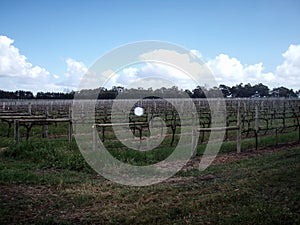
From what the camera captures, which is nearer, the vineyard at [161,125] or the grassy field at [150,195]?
the grassy field at [150,195]

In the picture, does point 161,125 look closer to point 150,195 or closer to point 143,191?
point 143,191

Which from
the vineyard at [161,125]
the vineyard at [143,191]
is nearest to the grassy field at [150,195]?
the vineyard at [143,191]

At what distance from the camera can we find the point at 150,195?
568 centimetres

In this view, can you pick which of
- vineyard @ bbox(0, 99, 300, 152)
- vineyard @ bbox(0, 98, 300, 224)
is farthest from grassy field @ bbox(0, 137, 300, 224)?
vineyard @ bbox(0, 99, 300, 152)

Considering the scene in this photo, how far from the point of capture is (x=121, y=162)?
27.4 ft

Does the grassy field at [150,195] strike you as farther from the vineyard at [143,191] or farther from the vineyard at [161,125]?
the vineyard at [161,125]

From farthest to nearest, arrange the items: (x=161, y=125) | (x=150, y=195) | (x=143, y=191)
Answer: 1. (x=161, y=125)
2. (x=143, y=191)
3. (x=150, y=195)

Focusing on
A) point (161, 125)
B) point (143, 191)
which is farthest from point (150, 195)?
point (161, 125)

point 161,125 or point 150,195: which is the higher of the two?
point 161,125

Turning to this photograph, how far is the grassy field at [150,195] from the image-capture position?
14.8 feet

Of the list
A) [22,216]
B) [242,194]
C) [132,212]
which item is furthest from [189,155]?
[22,216]

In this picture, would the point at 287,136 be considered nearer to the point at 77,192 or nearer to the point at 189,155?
the point at 189,155

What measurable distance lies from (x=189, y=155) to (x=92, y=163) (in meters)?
3.19

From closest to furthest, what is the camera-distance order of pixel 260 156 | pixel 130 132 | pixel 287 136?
pixel 260 156
pixel 287 136
pixel 130 132
